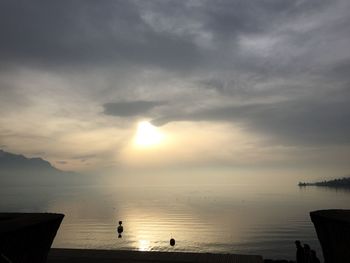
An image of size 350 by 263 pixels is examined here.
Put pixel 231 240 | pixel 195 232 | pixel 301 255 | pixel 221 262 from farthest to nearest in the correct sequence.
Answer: pixel 195 232
pixel 231 240
pixel 221 262
pixel 301 255

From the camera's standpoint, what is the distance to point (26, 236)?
1495 cm

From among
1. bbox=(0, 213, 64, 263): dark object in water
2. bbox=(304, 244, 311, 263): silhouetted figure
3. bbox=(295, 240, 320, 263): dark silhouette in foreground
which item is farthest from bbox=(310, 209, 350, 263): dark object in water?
bbox=(0, 213, 64, 263): dark object in water

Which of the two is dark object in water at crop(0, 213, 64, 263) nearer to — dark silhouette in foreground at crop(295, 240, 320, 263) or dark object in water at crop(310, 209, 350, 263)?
dark object in water at crop(310, 209, 350, 263)

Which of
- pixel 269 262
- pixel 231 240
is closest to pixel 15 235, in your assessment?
pixel 269 262

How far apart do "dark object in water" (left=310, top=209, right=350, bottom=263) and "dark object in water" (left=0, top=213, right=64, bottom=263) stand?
12.5 meters

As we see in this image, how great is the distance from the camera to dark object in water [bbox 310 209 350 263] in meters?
15.1

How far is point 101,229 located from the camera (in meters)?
97.3

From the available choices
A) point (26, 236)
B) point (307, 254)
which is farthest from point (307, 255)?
point (26, 236)

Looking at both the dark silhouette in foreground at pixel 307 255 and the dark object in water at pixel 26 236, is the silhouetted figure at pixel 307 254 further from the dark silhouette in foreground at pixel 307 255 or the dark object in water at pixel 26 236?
the dark object in water at pixel 26 236

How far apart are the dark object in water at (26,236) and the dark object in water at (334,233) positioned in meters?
12.5

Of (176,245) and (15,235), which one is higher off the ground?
(15,235)

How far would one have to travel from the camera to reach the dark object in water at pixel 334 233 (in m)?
15.1

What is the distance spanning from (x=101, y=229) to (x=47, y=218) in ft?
277

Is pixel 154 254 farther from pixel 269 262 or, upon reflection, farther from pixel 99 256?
pixel 269 262
